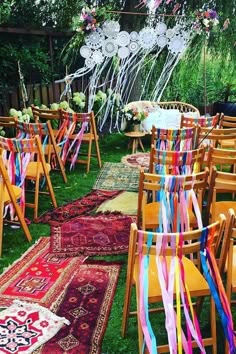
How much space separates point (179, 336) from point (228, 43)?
688 cm

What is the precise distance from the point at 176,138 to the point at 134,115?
220 centimetres

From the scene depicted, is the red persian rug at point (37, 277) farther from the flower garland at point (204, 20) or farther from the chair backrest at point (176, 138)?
the flower garland at point (204, 20)

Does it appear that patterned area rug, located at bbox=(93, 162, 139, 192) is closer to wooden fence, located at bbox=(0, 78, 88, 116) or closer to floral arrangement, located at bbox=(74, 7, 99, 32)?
wooden fence, located at bbox=(0, 78, 88, 116)

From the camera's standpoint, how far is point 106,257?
309 cm

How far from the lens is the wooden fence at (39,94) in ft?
18.8

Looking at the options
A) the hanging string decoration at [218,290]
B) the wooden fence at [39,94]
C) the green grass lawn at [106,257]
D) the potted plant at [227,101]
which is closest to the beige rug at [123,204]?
the green grass lawn at [106,257]

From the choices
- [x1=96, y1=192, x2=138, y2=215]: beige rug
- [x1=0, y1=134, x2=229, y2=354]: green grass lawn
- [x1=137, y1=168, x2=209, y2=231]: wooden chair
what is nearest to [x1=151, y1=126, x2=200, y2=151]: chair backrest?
[x1=96, y1=192, x2=138, y2=215]: beige rug

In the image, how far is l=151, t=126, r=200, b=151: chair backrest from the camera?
3984 millimetres

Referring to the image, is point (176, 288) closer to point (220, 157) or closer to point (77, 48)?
point (220, 157)

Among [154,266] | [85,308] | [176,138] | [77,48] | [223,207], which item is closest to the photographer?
[154,266]

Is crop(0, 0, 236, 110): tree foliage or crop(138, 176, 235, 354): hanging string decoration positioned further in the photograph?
crop(0, 0, 236, 110): tree foliage

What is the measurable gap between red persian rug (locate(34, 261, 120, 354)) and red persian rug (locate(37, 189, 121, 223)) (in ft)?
3.03

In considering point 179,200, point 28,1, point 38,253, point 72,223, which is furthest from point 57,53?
point 179,200

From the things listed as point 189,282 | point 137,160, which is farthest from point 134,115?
point 189,282
